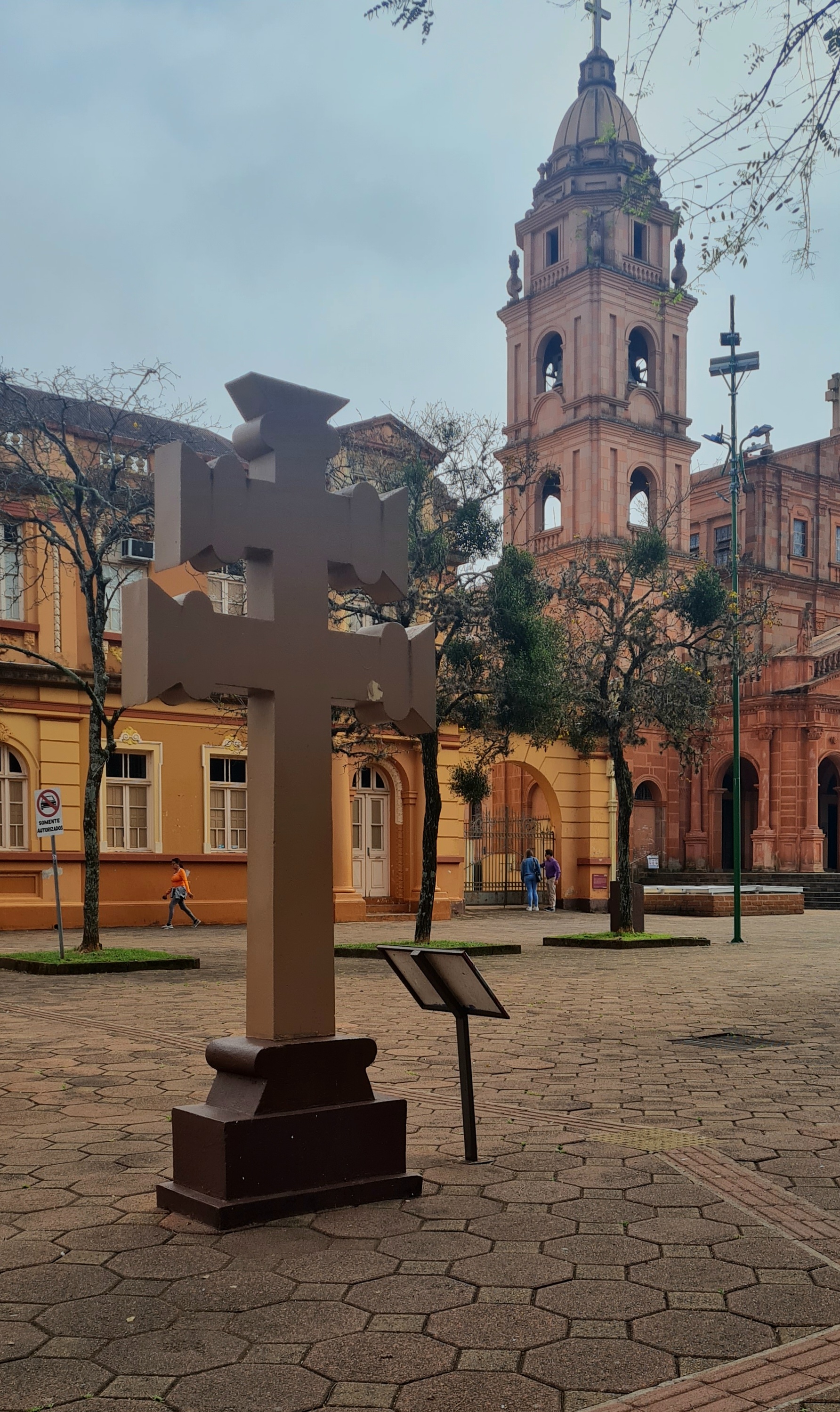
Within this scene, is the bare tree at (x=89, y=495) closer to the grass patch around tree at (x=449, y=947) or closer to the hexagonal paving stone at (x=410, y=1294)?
the grass patch around tree at (x=449, y=947)

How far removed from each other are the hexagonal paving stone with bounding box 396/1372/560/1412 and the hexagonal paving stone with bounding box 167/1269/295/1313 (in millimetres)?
710

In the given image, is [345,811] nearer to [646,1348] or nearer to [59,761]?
[59,761]

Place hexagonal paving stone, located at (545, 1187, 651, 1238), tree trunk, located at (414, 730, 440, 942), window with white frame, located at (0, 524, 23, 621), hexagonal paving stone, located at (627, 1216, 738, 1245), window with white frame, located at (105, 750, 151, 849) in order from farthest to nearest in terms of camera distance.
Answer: window with white frame, located at (105, 750, 151, 849), window with white frame, located at (0, 524, 23, 621), tree trunk, located at (414, 730, 440, 942), hexagonal paving stone, located at (545, 1187, 651, 1238), hexagonal paving stone, located at (627, 1216, 738, 1245)

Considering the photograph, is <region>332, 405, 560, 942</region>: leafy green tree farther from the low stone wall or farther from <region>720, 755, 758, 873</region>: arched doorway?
<region>720, 755, 758, 873</region>: arched doorway

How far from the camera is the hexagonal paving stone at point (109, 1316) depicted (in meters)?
3.64

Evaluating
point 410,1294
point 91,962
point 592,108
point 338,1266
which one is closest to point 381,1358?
point 410,1294

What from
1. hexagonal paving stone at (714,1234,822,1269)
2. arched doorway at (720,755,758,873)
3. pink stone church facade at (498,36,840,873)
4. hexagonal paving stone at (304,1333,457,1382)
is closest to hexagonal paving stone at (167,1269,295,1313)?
hexagonal paving stone at (304,1333,457,1382)

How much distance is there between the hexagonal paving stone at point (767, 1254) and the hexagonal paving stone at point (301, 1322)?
4.34 feet

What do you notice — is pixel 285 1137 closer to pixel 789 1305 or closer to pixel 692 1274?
pixel 692 1274

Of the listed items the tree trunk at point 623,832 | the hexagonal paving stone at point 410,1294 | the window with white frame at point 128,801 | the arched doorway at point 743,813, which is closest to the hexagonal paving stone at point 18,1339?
the hexagonal paving stone at point 410,1294

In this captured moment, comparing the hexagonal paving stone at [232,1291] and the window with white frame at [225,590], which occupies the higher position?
the window with white frame at [225,590]

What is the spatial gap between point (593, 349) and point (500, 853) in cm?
1855

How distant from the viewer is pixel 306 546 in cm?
532

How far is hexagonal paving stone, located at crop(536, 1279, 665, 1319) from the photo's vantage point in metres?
3.81
